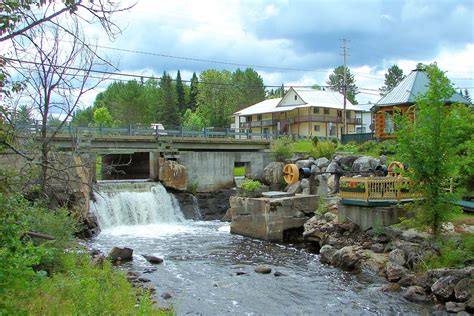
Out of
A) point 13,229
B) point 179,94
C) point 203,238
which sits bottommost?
point 203,238

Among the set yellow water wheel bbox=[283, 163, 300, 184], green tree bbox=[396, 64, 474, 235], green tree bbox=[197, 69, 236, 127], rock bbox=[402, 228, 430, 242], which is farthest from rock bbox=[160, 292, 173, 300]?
green tree bbox=[197, 69, 236, 127]

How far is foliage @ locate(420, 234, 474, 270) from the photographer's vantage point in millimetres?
13344

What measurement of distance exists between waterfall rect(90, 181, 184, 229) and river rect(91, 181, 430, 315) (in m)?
0.06

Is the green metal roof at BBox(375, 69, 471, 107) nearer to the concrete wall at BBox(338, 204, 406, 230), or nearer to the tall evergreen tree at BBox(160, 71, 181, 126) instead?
the concrete wall at BBox(338, 204, 406, 230)

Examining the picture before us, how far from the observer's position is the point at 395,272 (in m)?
14.0

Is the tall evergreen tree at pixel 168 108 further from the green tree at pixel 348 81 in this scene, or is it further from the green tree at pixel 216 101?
the green tree at pixel 348 81

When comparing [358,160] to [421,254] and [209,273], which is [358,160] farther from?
[209,273]

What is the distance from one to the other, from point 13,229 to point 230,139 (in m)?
29.3

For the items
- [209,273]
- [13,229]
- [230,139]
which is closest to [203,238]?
[209,273]

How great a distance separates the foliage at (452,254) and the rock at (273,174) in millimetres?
17908

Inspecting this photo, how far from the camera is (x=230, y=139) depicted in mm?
34500

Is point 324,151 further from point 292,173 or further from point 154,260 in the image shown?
point 154,260

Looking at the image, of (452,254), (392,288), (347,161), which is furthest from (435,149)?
(347,161)

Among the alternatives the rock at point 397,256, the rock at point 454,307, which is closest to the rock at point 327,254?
the rock at point 397,256
